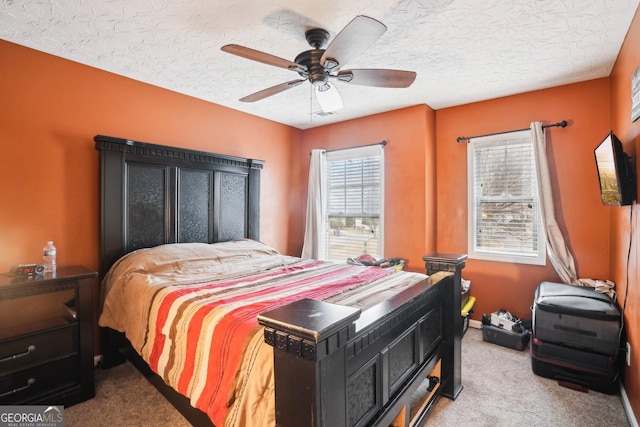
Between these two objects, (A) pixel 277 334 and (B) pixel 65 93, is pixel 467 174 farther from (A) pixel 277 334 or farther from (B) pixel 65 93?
(B) pixel 65 93

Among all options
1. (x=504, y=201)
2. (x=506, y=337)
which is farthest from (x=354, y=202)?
(x=506, y=337)

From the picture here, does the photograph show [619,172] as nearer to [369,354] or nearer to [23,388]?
[369,354]

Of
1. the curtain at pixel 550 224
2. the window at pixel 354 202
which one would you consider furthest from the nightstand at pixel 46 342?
the curtain at pixel 550 224

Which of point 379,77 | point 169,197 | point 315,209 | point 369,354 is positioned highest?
point 379,77

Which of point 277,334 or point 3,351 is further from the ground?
point 277,334

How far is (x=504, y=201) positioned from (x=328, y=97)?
94.8 inches

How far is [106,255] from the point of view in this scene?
2650mm

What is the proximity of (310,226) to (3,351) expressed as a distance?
10.7ft

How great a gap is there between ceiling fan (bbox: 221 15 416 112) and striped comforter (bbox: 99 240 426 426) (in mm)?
1431

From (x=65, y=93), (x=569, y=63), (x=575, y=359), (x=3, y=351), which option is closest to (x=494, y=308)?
(x=575, y=359)

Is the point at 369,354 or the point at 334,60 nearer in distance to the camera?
the point at 369,354

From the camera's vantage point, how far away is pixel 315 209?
4445 millimetres

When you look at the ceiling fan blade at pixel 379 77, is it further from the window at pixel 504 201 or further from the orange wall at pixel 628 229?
the window at pixel 504 201

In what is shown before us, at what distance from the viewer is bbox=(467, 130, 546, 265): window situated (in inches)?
129
